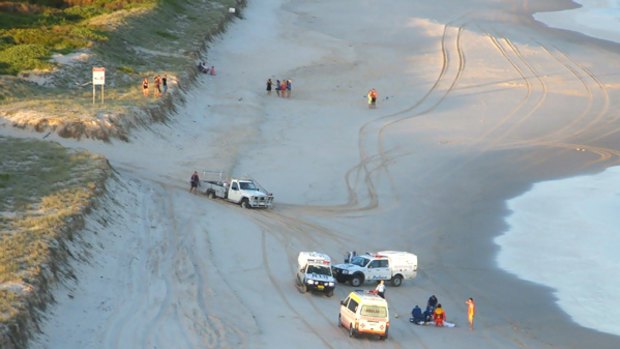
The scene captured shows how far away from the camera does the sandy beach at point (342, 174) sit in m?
30.9

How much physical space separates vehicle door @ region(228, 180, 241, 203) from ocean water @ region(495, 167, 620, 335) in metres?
9.94

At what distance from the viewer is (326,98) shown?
66.8 meters

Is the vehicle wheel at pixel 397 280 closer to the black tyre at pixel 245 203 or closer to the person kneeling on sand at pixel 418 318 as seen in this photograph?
the person kneeling on sand at pixel 418 318

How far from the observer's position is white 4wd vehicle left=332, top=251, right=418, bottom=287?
118ft

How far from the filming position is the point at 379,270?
36.2m

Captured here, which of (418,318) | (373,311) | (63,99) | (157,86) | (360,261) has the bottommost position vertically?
(418,318)

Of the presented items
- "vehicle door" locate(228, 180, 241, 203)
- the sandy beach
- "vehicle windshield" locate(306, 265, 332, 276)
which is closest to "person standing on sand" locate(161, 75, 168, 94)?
the sandy beach

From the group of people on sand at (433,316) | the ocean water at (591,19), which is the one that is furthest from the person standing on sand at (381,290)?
the ocean water at (591,19)

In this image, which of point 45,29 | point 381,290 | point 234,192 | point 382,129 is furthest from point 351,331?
point 45,29

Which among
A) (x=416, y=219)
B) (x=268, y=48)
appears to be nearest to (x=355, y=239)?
(x=416, y=219)

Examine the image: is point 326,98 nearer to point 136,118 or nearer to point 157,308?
point 136,118

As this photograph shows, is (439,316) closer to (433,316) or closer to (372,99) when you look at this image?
(433,316)

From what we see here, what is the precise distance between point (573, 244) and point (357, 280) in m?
10.8

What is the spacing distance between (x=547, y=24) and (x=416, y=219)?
57033mm
